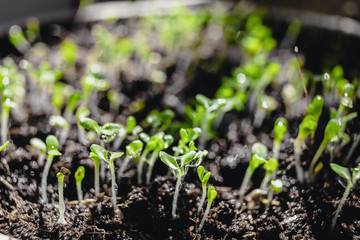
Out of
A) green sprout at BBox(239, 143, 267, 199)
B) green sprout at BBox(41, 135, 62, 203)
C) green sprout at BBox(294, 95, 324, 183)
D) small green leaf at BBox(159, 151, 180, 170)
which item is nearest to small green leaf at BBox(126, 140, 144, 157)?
small green leaf at BBox(159, 151, 180, 170)

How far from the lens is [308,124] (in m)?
0.93

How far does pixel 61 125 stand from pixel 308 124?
2.21 feet

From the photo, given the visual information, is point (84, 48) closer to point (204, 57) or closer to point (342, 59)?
point (204, 57)

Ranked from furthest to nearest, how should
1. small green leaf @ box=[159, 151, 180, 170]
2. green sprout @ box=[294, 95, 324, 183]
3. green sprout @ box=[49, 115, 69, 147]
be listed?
green sprout @ box=[49, 115, 69, 147], green sprout @ box=[294, 95, 324, 183], small green leaf @ box=[159, 151, 180, 170]

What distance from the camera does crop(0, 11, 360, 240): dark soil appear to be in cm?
85

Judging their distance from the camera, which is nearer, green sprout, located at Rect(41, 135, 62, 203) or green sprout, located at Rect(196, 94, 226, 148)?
green sprout, located at Rect(41, 135, 62, 203)

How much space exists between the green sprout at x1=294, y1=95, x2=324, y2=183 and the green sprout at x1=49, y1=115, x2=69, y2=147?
66 cm

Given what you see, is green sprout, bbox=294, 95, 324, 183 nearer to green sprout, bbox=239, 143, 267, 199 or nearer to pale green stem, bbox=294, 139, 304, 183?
pale green stem, bbox=294, 139, 304, 183

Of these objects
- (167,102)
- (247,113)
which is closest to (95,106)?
(167,102)

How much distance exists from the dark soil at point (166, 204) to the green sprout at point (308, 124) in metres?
0.03

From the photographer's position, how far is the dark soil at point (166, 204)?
851mm

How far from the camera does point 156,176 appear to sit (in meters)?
1.01

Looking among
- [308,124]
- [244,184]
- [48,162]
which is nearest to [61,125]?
[48,162]

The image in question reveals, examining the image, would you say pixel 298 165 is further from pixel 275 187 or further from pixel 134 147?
pixel 134 147
